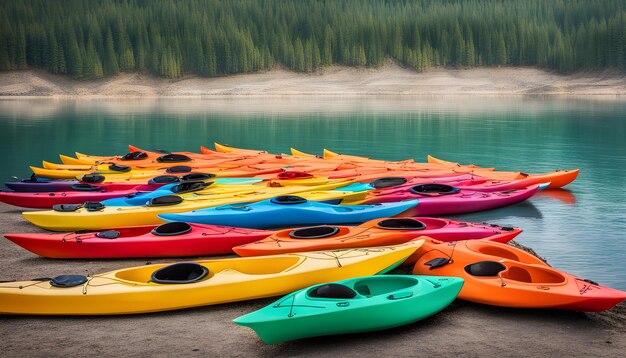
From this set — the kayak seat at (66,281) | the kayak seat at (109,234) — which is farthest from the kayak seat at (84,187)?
the kayak seat at (66,281)

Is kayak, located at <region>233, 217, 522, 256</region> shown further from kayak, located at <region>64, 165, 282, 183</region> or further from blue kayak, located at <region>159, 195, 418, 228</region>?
kayak, located at <region>64, 165, 282, 183</region>

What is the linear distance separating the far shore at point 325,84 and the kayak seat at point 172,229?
269 ft

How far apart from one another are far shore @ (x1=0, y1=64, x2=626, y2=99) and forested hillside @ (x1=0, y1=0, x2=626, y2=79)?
1.45 m

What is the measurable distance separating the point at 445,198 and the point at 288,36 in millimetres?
91970

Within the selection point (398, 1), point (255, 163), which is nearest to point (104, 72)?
point (398, 1)

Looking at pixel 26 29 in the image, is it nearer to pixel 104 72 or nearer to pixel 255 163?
pixel 104 72

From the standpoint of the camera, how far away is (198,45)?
9781 cm

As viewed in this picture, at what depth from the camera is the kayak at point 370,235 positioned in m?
10.1

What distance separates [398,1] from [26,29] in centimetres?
6107

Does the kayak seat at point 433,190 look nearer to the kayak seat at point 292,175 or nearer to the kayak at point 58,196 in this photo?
the kayak seat at point 292,175

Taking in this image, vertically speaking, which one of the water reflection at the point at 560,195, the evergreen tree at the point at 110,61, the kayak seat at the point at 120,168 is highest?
the evergreen tree at the point at 110,61

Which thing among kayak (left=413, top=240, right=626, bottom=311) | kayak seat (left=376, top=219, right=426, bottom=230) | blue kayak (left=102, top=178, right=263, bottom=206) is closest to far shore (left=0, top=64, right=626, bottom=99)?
blue kayak (left=102, top=178, right=263, bottom=206)

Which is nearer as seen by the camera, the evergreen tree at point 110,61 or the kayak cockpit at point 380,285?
the kayak cockpit at point 380,285

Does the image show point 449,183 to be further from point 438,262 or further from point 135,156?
point 135,156
